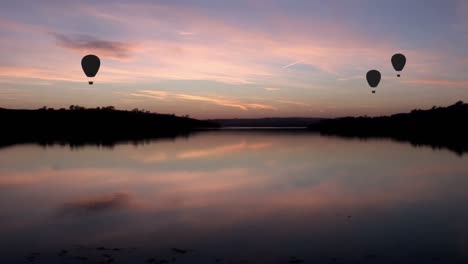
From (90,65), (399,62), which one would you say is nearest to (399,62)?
(399,62)

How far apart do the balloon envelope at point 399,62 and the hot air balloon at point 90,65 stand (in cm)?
2921

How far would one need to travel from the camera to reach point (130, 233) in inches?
496

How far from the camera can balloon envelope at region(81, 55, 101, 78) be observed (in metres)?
43.3

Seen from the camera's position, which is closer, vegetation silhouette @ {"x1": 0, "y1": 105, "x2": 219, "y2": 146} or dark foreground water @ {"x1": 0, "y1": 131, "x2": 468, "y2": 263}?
dark foreground water @ {"x1": 0, "y1": 131, "x2": 468, "y2": 263}

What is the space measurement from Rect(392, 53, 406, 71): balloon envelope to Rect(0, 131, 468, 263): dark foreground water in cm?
1585

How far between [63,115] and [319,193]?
145607mm

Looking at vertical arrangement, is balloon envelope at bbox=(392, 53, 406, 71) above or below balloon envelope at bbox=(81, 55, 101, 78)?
above

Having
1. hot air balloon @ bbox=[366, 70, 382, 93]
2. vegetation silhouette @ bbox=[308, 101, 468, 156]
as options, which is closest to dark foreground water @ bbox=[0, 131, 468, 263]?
hot air balloon @ bbox=[366, 70, 382, 93]

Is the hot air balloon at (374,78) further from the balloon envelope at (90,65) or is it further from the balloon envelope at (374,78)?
the balloon envelope at (90,65)

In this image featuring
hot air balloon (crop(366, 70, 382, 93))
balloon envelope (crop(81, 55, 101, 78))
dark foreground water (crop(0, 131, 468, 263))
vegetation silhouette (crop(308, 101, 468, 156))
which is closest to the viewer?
dark foreground water (crop(0, 131, 468, 263))

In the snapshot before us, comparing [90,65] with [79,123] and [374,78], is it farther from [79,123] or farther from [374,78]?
[79,123]

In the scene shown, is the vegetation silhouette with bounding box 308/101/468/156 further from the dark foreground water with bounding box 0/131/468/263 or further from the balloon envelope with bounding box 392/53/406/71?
the dark foreground water with bounding box 0/131/468/263

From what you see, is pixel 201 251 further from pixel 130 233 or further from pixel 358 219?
pixel 358 219

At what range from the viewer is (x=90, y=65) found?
143ft
